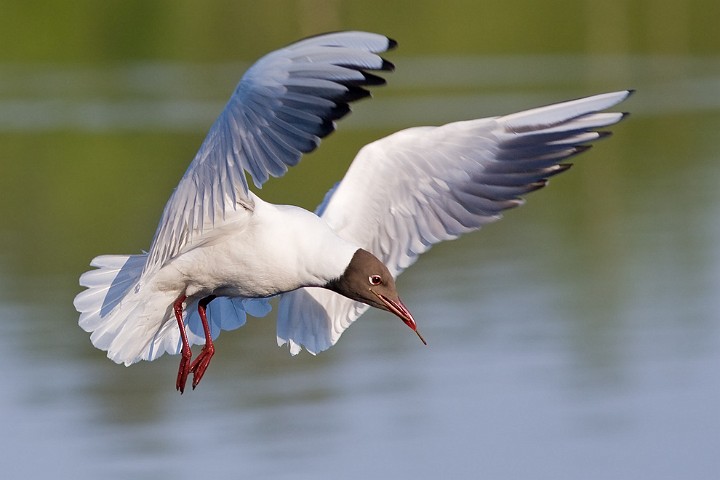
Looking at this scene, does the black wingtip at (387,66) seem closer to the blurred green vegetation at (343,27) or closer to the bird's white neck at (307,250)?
the bird's white neck at (307,250)

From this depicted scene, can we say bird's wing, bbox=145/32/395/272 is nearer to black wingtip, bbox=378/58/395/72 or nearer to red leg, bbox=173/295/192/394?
black wingtip, bbox=378/58/395/72

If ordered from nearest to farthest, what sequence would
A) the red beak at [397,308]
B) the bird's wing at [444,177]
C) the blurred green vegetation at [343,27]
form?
the red beak at [397,308] < the bird's wing at [444,177] < the blurred green vegetation at [343,27]

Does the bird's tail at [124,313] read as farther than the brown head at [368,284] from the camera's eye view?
Yes

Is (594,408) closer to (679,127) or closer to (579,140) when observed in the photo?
(579,140)

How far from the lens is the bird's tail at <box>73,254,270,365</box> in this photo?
662cm

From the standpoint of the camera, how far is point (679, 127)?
22500 mm

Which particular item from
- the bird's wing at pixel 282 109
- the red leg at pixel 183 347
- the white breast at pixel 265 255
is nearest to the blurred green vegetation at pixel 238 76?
the red leg at pixel 183 347

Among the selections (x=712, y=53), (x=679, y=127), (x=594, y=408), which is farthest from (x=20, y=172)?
(x=712, y=53)

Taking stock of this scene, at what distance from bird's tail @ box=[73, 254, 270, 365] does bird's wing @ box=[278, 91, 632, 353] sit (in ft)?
2.00

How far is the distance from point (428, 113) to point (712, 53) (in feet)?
29.1

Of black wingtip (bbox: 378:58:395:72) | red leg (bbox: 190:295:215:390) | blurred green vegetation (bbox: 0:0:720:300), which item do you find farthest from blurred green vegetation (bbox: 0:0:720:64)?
black wingtip (bbox: 378:58:395:72)

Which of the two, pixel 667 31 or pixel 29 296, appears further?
pixel 667 31

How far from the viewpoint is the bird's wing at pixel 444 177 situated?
21.7 feet

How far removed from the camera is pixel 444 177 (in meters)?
6.88
